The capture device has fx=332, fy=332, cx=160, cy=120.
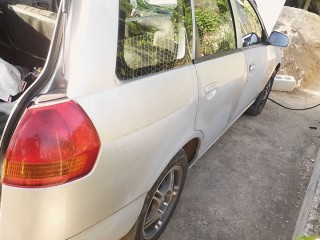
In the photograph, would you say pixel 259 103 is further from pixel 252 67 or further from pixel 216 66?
pixel 216 66

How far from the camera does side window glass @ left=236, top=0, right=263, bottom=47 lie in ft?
10.2

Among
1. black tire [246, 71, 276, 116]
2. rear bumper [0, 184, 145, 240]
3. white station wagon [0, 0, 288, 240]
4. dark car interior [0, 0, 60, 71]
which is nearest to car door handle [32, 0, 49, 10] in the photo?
dark car interior [0, 0, 60, 71]

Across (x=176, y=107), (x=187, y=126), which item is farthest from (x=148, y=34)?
(x=187, y=126)

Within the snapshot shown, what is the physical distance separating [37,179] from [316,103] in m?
5.76

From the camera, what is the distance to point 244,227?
2.63 meters

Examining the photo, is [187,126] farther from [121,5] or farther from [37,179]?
[37,179]

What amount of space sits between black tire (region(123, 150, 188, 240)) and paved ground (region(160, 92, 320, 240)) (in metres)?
0.18

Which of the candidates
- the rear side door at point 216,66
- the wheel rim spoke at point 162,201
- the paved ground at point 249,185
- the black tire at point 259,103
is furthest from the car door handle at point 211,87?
the black tire at point 259,103

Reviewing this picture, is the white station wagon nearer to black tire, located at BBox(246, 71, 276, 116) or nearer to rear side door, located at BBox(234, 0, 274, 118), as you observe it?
rear side door, located at BBox(234, 0, 274, 118)

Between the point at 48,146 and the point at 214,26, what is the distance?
1.73m

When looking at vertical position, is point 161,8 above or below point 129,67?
above

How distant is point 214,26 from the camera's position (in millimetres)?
2510

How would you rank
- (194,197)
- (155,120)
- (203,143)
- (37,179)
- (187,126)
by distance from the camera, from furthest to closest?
(194,197)
(203,143)
(187,126)
(155,120)
(37,179)

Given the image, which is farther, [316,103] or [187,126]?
[316,103]
